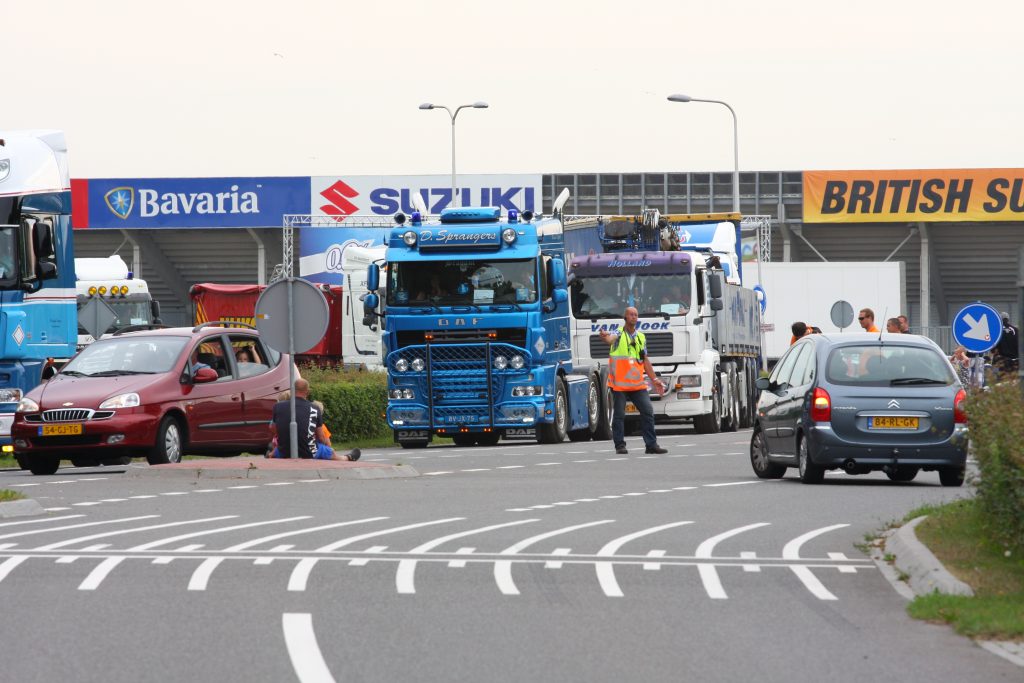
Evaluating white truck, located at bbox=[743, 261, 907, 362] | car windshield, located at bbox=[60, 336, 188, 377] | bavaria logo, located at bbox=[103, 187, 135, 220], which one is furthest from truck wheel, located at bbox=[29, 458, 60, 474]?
bavaria logo, located at bbox=[103, 187, 135, 220]

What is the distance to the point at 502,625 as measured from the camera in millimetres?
9492

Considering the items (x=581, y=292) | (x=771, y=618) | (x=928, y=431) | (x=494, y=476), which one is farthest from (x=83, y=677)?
(x=581, y=292)

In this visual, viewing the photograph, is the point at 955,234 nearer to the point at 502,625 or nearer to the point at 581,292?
A: the point at 581,292

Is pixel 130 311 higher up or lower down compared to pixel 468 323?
higher up

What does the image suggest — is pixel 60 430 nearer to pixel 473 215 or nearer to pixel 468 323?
pixel 468 323

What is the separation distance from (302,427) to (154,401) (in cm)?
192

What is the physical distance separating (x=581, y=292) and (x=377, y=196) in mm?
38948

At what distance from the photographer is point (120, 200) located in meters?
73.1

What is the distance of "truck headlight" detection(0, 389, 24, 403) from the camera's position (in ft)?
77.8

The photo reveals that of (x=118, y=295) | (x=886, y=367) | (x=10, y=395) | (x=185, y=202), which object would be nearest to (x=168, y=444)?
(x=10, y=395)

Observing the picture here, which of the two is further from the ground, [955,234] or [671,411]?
[955,234]

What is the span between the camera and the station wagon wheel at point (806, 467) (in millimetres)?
19422

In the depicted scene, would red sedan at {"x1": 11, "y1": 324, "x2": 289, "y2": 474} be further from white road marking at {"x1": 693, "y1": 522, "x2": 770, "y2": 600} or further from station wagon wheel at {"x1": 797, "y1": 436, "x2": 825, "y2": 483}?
white road marking at {"x1": 693, "y1": 522, "x2": 770, "y2": 600}

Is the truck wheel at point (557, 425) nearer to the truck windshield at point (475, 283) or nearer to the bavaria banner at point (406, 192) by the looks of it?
the truck windshield at point (475, 283)
